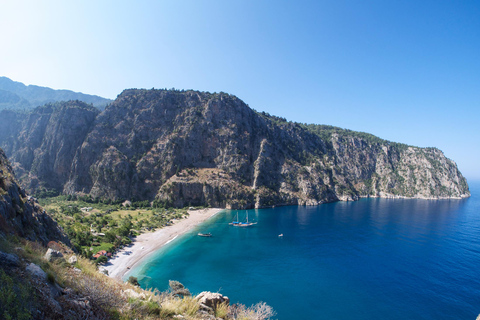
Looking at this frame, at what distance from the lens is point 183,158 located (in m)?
123

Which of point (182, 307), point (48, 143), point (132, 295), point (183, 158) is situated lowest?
point (182, 307)

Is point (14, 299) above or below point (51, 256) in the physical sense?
above

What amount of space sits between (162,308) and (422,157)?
21268 cm

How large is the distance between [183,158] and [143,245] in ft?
238

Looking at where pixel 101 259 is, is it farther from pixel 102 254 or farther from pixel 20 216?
pixel 20 216

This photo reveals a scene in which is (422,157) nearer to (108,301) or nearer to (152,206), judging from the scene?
(152,206)

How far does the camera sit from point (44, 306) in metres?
6.59

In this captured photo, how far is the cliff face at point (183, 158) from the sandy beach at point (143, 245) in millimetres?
29861

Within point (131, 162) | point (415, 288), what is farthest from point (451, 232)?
point (131, 162)

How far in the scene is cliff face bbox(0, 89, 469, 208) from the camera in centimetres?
11350

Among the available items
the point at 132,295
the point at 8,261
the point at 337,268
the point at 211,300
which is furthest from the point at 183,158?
the point at 8,261

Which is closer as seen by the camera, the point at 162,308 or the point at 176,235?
the point at 162,308

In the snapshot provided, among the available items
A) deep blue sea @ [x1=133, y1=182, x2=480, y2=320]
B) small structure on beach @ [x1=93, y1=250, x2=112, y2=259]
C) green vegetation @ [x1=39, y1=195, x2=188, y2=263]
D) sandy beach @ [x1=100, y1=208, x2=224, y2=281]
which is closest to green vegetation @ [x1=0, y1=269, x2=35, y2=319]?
sandy beach @ [x1=100, y1=208, x2=224, y2=281]

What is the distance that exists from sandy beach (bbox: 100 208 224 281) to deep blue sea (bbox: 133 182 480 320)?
2.81 meters
